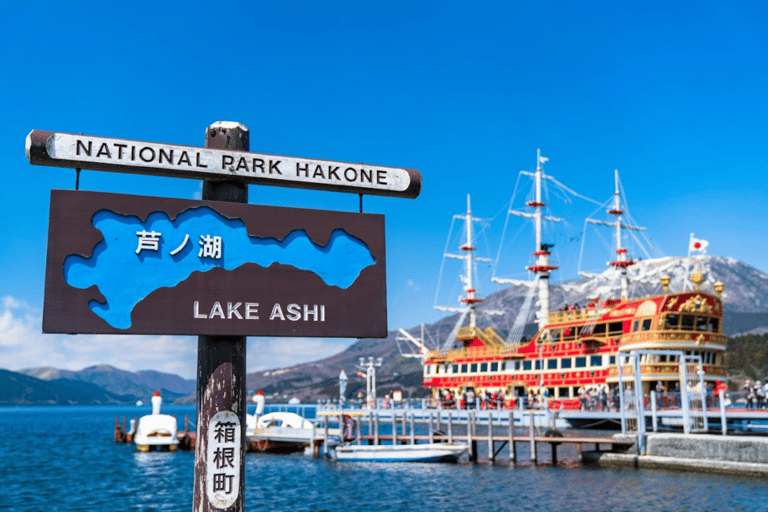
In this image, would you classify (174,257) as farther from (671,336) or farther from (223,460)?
(671,336)

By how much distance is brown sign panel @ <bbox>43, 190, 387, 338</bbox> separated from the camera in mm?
4867

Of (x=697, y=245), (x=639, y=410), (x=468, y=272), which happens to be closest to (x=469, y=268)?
(x=468, y=272)

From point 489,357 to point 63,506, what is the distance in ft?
138

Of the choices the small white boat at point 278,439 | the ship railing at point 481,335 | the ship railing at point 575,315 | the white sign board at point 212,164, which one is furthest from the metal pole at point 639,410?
the ship railing at point 481,335

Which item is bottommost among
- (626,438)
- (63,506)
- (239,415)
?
(63,506)

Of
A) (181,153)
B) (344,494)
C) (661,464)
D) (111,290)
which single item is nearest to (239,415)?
(111,290)

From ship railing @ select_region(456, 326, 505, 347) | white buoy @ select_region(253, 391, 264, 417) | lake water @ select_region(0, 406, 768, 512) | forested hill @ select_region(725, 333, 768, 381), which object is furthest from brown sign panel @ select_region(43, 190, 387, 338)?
forested hill @ select_region(725, 333, 768, 381)

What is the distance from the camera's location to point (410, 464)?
32.5 meters

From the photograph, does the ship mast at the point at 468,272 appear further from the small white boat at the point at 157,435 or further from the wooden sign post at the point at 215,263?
the wooden sign post at the point at 215,263

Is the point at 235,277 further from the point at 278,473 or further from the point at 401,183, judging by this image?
the point at 278,473

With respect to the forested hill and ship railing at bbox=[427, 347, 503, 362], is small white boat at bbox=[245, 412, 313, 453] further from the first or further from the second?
the forested hill

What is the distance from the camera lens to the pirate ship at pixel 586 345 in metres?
45.5

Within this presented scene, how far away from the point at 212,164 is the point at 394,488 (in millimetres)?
23358

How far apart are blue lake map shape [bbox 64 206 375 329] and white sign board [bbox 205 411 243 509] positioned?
99 centimetres
